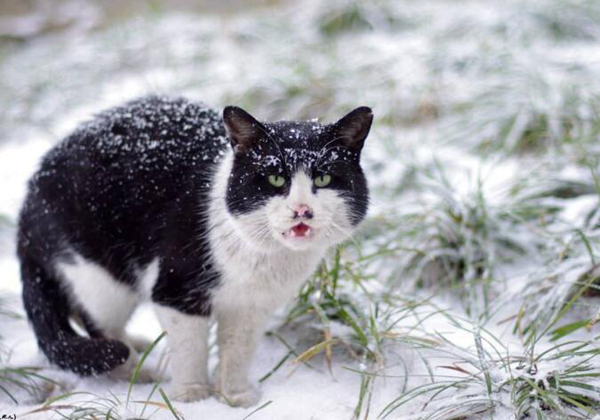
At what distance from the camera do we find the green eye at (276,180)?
1859 mm

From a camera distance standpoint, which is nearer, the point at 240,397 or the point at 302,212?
the point at 302,212

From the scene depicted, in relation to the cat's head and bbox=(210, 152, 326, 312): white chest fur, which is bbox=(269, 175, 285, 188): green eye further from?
bbox=(210, 152, 326, 312): white chest fur

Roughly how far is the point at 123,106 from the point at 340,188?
107cm

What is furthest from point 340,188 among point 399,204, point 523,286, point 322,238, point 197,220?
point 399,204

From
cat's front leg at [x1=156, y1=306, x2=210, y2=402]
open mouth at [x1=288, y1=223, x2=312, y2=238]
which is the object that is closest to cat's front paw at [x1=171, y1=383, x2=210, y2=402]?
cat's front leg at [x1=156, y1=306, x2=210, y2=402]

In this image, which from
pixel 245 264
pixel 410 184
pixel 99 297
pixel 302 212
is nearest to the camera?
pixel 302 212

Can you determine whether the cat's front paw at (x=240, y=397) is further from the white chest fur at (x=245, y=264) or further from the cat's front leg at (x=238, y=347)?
the white chest fur at (x=245, y=264)

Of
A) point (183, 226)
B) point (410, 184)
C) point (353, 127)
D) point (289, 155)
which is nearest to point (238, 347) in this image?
point (183, 226)

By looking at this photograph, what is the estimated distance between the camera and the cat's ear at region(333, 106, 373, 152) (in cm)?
193

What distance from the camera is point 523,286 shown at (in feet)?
8.15

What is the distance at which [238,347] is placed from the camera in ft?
7.16

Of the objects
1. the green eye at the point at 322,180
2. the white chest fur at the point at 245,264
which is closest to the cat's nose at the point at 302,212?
the green eye at the point at 322,180

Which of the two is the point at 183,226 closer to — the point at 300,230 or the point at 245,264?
the point at 245,264

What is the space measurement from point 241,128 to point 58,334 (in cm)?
104
